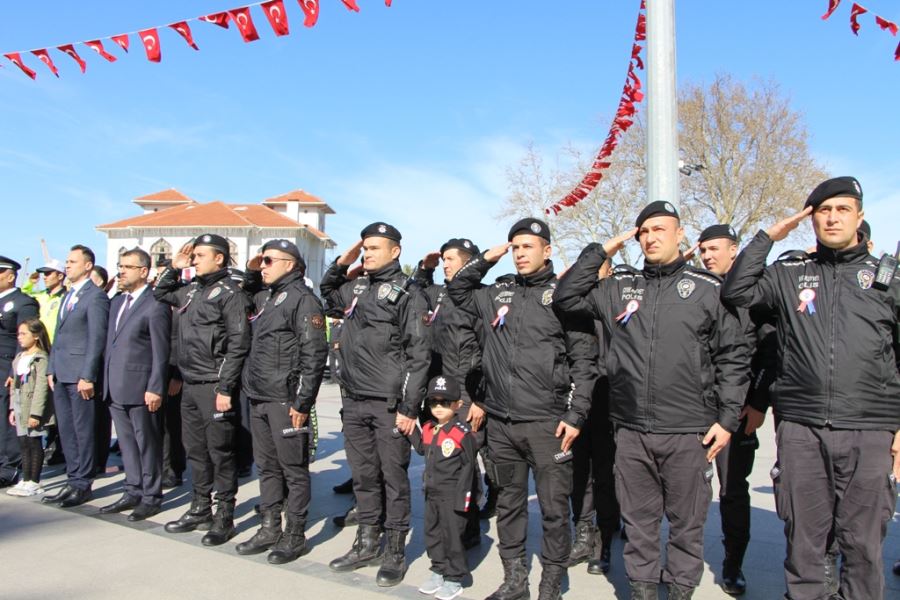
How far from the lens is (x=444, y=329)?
15.1 ft

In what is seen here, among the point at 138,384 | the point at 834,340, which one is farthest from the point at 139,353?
the point at 834,340

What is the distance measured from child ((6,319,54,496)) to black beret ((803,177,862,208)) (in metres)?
6.51

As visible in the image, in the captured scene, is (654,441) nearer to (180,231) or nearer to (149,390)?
(149,390)

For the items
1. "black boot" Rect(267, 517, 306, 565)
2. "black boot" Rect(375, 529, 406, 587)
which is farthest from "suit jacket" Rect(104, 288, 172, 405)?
"black boot" Rect(375, 529, 406, 587)

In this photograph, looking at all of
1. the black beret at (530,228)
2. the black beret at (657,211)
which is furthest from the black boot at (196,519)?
the black beret at (657,211)

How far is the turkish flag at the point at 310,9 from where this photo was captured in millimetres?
6617

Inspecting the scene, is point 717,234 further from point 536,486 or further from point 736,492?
point 536,486

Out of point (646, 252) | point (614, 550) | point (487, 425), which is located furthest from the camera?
point (614, 550)

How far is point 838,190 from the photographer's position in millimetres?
3260

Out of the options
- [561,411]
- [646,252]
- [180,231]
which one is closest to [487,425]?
[561,411]

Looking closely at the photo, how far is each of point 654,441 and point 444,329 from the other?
5.27 feet

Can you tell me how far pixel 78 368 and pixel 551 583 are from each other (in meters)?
4.59

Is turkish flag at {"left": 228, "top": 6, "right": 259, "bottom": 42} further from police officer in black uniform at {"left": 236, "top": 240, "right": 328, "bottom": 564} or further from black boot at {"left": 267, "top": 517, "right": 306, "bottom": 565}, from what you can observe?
black boot at {"left": 267, "top": 517, "right": 306, "bottom": 565}

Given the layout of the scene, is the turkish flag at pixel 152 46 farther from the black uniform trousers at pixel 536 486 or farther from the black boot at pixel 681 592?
the black boot at pixel 681 592
